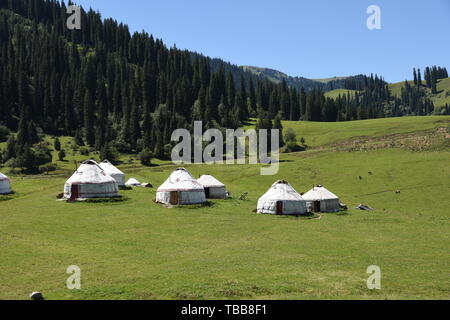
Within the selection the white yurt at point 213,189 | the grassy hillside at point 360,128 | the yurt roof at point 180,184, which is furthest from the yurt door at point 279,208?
the grassy hillside at point 360,128

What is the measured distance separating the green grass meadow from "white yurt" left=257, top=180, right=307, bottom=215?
69.6 inches

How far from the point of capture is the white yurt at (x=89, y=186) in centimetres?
4722

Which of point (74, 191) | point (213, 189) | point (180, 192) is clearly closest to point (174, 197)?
point (180, 192)

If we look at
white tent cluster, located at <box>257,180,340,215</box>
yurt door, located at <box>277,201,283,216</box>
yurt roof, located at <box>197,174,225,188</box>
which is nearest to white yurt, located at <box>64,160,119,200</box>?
yurt roof, located at <box>197,174,225,188</box>

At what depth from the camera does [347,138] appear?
114812mm

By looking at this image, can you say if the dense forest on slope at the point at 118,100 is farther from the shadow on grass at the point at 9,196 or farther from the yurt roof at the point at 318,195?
the yurt roof at the point at 318,195

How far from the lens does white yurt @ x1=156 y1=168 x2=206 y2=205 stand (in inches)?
1811

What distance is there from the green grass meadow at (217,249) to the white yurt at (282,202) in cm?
177

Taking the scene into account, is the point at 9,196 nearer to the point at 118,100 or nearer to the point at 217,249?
the point at 217,249
